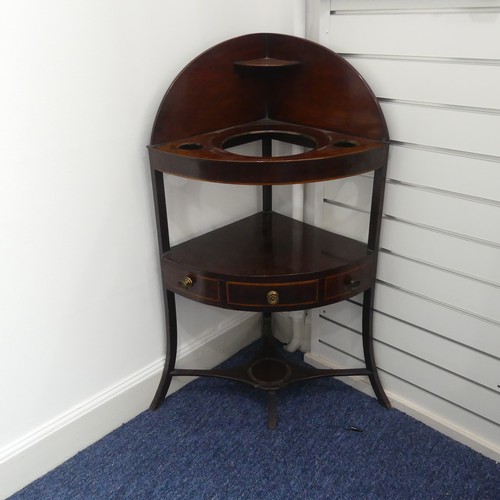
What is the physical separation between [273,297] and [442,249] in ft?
1.41

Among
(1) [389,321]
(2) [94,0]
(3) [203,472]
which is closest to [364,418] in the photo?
(1) [389,321]

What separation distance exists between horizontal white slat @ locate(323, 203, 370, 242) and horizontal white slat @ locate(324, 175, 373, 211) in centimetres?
2

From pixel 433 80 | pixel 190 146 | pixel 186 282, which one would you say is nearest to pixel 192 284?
pixel 186 282

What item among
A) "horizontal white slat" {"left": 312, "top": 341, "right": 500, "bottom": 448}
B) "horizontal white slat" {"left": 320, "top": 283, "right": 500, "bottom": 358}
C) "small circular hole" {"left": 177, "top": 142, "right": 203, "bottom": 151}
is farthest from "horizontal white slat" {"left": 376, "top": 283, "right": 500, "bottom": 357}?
"small circular hole" {"left": 177, "top": 142, "right": 203, "bottom": 151}

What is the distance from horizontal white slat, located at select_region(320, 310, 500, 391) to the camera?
1253 mm

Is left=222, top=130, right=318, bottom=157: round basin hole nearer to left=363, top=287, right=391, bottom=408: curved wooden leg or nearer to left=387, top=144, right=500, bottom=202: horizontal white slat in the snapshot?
left=387, top=144, right=500, bottom=202: horizontal white slat

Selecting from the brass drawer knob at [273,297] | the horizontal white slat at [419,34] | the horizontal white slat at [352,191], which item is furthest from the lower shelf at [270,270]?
the horizontal white slat at [419,34]

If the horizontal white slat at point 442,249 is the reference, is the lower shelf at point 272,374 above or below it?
below

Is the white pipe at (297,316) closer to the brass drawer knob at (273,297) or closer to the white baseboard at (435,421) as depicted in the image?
the white baseboard at (435,421)

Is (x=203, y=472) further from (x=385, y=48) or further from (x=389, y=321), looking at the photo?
(x=385, y=48)

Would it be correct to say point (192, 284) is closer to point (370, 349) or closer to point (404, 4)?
point (370, 349)

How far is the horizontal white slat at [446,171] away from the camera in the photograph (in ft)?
3.60

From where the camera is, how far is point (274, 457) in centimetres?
132

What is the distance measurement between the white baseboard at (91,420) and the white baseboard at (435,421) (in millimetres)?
422
